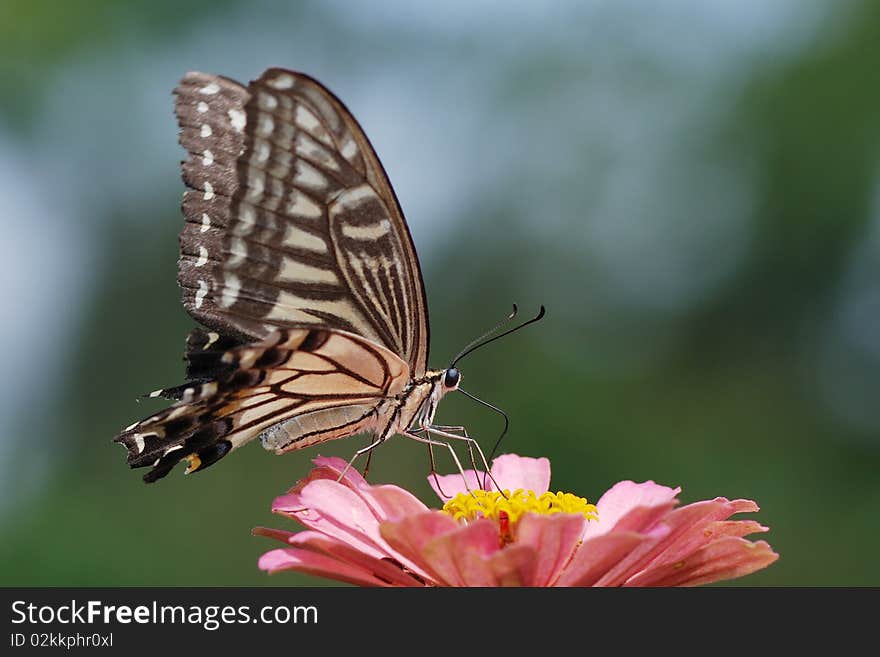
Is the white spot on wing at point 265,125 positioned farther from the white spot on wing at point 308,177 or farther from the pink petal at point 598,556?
the pink petal at point 598,556

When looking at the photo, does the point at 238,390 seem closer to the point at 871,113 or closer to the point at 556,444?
the point at 556,444

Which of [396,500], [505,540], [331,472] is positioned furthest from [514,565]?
Answer: [331,472]

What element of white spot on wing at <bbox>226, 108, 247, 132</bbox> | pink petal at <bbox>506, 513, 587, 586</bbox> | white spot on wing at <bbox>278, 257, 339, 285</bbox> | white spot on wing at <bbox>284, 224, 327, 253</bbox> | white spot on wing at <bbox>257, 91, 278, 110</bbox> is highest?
white spot on wing at <bbox>257, 91, 278, 110</bbox>

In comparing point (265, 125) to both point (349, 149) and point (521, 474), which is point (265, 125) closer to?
point (349, 149)

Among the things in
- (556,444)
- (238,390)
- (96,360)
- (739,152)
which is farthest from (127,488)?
(739,152)

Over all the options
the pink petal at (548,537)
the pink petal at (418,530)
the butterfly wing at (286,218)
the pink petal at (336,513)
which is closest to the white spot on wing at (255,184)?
the butterfly wing at (286,218)

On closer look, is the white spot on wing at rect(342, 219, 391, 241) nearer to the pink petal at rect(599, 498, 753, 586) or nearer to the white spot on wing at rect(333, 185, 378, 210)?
the white spot on wing at rect(333, 185, 378, 210)

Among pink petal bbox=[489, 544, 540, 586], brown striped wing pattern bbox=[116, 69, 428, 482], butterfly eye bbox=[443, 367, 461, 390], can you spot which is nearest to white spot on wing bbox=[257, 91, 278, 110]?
brown striped wing pattern bbox=[116, 69, 428, 482]
